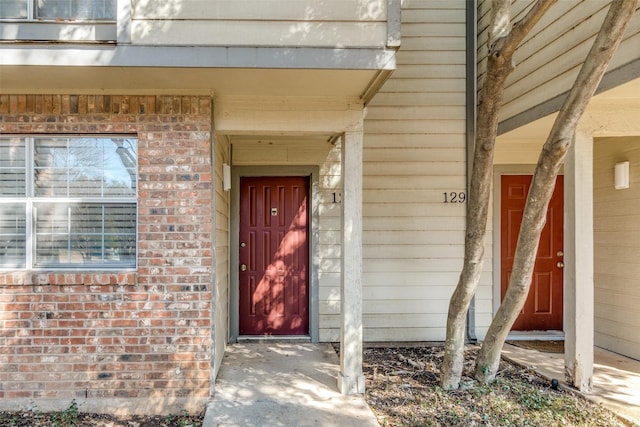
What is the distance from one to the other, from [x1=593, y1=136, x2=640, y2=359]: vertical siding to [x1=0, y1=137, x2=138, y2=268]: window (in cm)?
519

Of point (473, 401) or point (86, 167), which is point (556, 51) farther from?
point (86, 167)

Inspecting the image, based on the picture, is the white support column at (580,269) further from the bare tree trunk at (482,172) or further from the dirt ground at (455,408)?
the bare tree trunk at (482,172)

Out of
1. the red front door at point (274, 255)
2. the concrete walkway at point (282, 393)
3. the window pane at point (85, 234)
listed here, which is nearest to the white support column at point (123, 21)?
the window pane at point (85, 234)

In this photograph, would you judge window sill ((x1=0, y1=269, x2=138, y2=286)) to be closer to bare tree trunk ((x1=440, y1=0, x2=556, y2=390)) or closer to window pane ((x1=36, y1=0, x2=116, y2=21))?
window pane ((x1=36, y1=0, x2=116, y2=21))

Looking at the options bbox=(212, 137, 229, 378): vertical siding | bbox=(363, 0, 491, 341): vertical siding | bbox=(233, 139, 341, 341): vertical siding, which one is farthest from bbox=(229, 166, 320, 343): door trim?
bbox=(363, 0, 491, 341): vertical siding

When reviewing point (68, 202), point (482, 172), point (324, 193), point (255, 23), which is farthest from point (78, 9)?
point (482, 172)

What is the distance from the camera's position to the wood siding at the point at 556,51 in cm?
339

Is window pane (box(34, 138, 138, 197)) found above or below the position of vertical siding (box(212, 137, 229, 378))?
above

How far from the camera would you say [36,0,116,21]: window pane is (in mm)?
3318

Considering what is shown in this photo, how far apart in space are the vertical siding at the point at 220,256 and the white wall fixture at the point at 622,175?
438cm

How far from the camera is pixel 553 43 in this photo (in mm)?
4133

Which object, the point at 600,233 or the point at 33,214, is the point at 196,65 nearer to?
the point at 33,214

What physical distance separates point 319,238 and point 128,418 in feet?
9.12

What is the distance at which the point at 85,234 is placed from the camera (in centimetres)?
374
